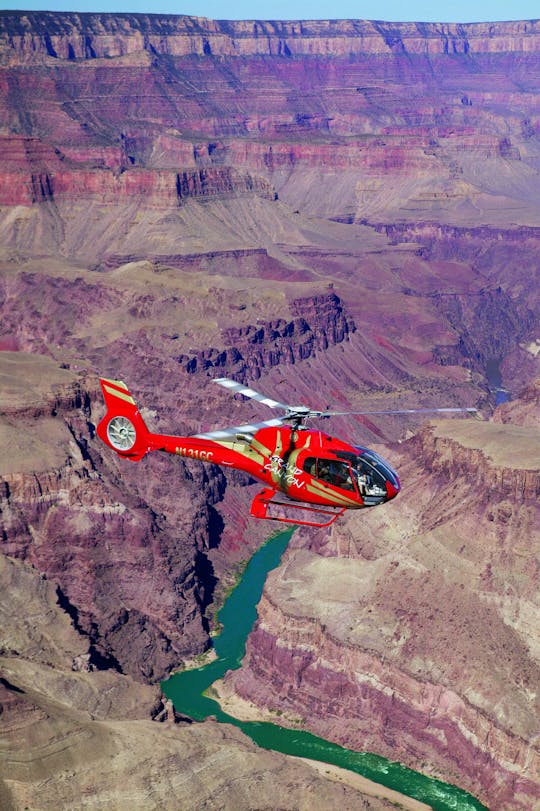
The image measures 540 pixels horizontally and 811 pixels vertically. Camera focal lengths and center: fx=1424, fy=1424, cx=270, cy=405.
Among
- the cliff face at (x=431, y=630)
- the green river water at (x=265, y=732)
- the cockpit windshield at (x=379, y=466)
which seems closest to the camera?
the cockpit windshield at (x=379, y=466)

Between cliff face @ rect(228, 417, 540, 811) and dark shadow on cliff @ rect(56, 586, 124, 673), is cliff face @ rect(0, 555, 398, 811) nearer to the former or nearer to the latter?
dark shadow on cliff @ rect(56, 586, 124, 673)

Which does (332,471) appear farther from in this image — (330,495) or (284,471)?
(284,471)

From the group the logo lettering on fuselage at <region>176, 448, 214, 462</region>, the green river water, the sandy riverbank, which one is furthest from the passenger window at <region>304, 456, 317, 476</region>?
the green river water

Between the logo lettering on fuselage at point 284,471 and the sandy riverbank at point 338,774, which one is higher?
the logo lettering on fuselage at point 284,471

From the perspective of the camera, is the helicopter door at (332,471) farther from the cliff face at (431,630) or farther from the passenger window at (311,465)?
the cliff face at (431,630)

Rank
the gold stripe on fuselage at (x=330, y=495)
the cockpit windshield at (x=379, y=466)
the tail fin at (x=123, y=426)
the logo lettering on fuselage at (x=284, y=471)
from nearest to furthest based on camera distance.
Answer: the cockpit windshield at (x=379, y=466)
the gold stripe on fuselage at (x=330, y=495)
the logo lettering on fuselage at (x=284, y=471)
the tail fin at (x=123, y=426)

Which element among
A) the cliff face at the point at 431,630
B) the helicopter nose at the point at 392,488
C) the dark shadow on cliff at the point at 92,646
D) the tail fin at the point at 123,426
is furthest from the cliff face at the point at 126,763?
the helicopter nose at the point at 392,488
